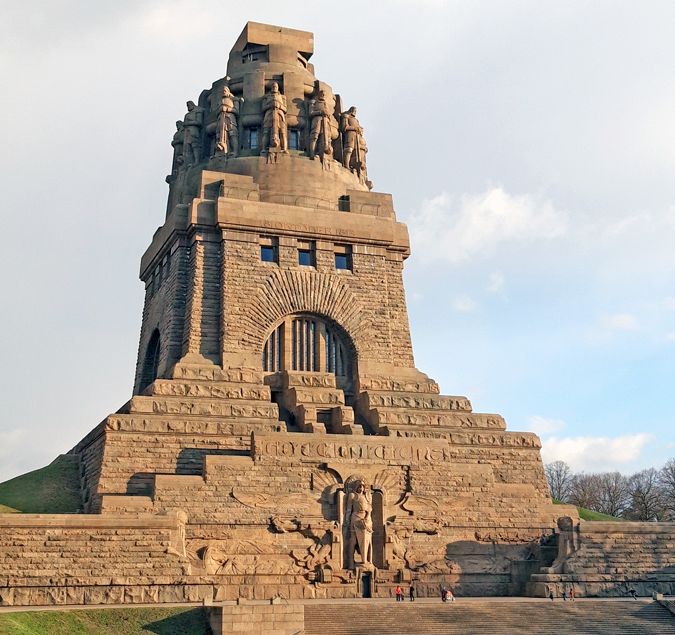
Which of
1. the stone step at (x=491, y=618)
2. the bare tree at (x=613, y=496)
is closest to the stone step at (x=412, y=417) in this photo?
the stone step at (x=491, y=618)

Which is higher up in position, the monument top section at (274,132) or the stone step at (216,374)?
the monument top section at (274,132)

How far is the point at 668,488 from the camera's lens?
70938 mm

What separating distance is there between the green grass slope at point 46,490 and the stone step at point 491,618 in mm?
10756

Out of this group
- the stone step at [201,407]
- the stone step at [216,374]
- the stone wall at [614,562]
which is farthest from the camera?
the stone step at [216,374]

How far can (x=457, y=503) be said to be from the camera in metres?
→ 29.6

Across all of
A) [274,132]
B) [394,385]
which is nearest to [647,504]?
[394,385]

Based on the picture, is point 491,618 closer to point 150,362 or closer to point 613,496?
point 150,362

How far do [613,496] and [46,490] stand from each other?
2028 inches

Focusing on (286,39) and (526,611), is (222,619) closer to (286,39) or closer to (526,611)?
(526,611)

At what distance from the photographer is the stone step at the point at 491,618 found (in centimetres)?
2212

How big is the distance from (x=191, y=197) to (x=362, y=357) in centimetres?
1102

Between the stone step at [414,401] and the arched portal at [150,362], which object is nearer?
the stone step at [414,401]

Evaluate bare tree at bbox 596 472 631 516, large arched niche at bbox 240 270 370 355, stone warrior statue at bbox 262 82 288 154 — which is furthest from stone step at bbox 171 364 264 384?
bare tree at bbox 596 472 631 516

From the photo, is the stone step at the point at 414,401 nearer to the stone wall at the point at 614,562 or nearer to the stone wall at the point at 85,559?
the stone wall at the point at 614,562
